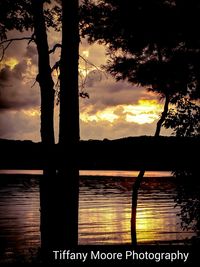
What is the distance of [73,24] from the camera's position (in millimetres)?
7887

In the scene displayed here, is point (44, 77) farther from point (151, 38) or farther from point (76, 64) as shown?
point (151, 38)

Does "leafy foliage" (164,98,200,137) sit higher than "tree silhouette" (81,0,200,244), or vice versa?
"tree silhouette" (81,0,200,244)

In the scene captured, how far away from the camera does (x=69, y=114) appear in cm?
737

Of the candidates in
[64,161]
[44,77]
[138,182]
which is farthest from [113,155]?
[138,182]

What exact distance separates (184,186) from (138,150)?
31.8 ft

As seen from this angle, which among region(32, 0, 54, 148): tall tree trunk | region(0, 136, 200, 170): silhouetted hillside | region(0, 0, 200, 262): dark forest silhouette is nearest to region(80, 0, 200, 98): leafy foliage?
region(0, 0, 200, 262): dark forest silhouette

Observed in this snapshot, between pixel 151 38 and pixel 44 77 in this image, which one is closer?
pixel 44 77

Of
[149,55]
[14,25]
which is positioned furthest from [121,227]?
[14,25]

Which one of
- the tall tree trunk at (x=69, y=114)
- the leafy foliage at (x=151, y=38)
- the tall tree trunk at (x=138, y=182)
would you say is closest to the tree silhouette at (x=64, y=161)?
the tall tree trunk at (x=69, y=114)

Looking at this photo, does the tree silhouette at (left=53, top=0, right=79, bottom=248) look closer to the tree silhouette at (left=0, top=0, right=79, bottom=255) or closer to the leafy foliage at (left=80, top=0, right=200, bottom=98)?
the tree silhouette at (left=0, top=0, right=79, bottom=255)

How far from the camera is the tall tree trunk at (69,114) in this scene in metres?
6.97

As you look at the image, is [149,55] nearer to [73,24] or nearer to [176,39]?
[176,39]

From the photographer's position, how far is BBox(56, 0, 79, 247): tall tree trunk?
6.97 m

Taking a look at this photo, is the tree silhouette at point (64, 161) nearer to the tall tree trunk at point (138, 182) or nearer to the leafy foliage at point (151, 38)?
the leafy foliage at point (151, 38)
